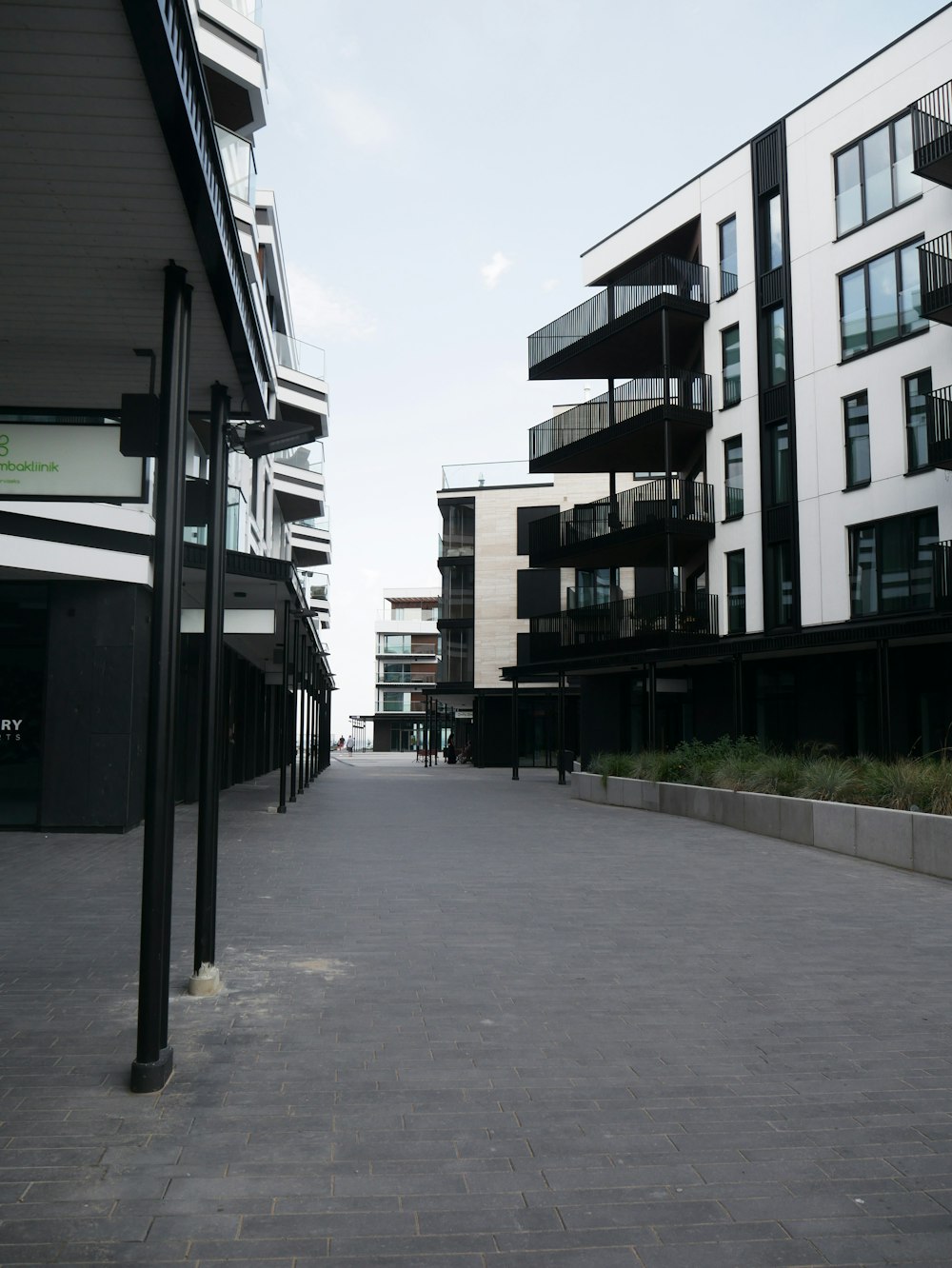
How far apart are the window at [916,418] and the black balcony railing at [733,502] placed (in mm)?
5288

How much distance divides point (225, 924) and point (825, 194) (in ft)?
76.8

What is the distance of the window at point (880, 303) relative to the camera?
23.1m

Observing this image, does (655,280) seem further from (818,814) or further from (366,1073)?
(366,1073)

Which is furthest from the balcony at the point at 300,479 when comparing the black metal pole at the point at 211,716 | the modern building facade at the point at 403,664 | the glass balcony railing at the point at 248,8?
the modern building facade at the point at 403,664

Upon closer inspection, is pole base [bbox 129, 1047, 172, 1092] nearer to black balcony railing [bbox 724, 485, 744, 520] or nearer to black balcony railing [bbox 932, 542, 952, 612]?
black balcony railing [bbox 932, 542, 952, 612]

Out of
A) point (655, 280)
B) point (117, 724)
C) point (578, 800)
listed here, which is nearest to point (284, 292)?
point (655, 280)

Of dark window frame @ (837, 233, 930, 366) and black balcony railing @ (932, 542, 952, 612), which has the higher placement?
dark window frame @ (837, 233, 930, 366)

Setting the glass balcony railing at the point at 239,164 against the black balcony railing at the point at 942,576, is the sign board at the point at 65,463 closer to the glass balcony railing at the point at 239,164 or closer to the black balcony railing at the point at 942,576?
the black balcony railing at the point at 942,576

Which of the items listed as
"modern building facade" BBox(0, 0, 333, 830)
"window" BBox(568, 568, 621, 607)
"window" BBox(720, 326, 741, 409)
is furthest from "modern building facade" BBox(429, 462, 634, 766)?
"modern building facade" BBox(0, 0, 333, 830)

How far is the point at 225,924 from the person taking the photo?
8.53 m

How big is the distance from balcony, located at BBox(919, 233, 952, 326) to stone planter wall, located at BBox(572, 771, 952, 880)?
1027 cm

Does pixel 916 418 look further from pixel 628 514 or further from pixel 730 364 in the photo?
pixel 628 514

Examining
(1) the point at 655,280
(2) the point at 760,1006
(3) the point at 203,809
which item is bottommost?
(2) the point at 760,1006

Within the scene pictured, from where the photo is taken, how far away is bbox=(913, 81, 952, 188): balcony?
20672mm
